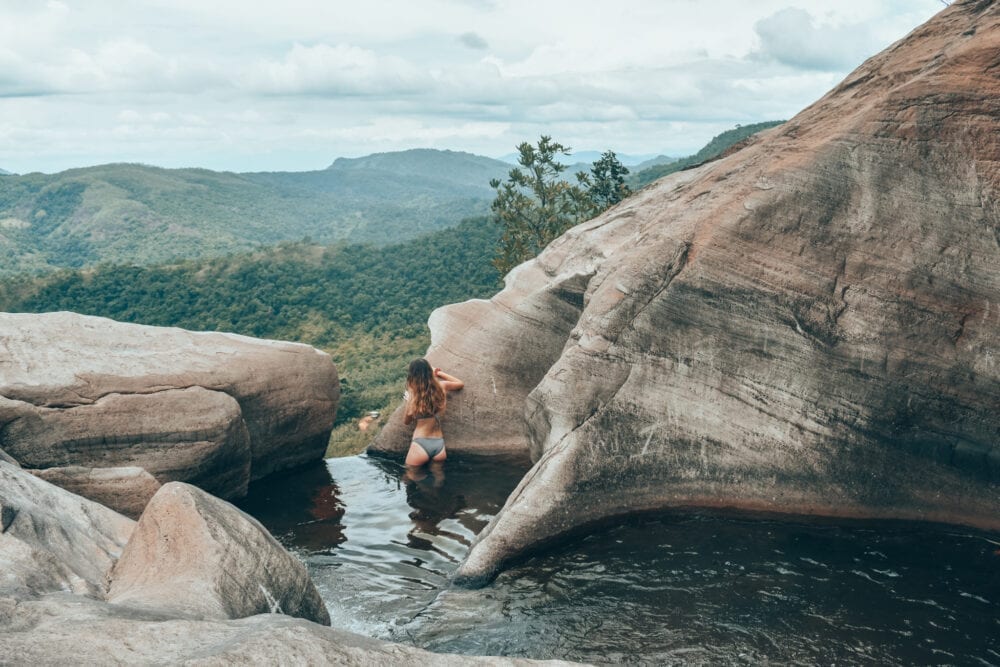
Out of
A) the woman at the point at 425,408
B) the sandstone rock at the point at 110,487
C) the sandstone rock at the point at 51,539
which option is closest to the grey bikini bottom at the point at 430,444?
the woman at the point at 425,408

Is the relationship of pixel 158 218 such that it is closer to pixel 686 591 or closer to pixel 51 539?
pixel 51 539

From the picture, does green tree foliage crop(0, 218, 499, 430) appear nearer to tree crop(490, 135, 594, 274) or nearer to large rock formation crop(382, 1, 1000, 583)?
tree crop(490, 135, 594, 274)

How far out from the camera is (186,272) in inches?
2012

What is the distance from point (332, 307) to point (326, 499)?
30994mm

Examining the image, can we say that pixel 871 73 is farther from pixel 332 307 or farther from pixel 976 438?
pixel 332 307

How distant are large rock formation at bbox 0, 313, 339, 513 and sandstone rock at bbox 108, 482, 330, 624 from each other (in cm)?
365

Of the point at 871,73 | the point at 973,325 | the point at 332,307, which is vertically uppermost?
the point at 871,73

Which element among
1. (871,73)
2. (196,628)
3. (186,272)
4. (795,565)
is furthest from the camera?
(186,272)

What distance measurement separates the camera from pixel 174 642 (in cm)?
636

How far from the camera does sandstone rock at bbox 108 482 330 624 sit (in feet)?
27.4

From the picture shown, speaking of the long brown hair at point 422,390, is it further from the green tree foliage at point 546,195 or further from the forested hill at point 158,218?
the forested hill at point 158,218

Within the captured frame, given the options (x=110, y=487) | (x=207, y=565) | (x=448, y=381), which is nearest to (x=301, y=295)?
(x=448, y=381)

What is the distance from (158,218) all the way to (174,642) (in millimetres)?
124581

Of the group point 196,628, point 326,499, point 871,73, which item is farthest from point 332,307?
point 196,628
